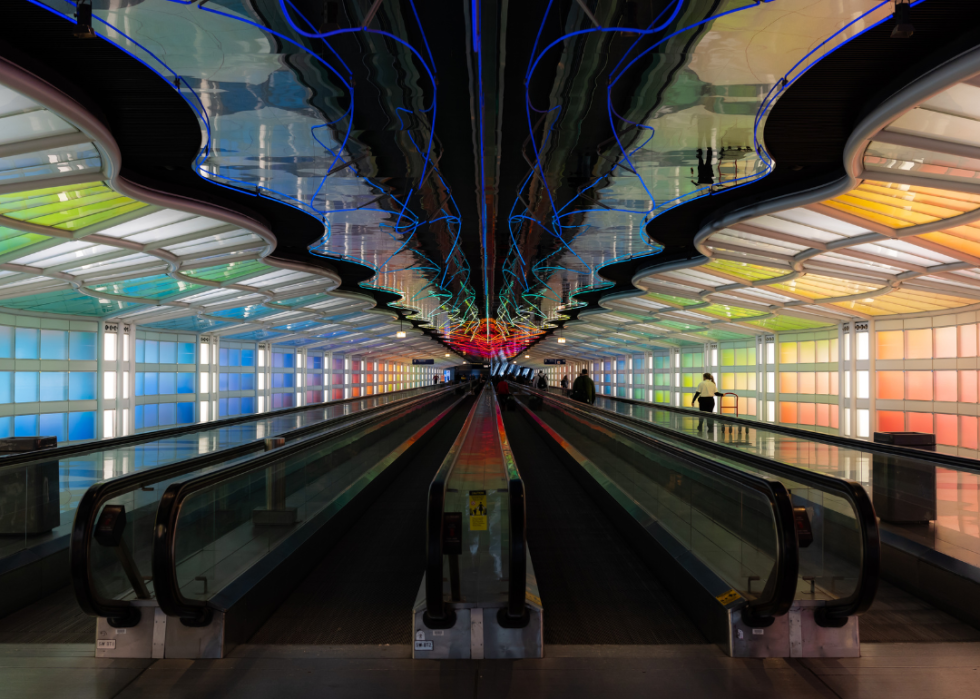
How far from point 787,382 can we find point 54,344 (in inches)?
1120

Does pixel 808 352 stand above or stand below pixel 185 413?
above

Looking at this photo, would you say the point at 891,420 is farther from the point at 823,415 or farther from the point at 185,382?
the point at 185,382

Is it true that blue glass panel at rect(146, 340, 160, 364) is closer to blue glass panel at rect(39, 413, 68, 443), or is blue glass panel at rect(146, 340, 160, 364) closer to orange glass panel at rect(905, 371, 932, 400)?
blue glass panel at rect(39, 413, 68, 443)

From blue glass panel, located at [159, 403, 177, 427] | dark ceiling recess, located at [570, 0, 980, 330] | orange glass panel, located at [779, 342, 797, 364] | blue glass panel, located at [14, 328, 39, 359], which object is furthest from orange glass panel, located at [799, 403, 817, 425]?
blue glass panel, located at [14, 328, 39, 359]

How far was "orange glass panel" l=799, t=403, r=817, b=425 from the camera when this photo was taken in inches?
973

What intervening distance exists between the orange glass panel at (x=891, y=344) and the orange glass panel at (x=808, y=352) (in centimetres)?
381

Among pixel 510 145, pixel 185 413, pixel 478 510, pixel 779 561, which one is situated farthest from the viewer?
pixel 185 413

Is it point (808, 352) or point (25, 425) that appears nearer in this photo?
point (25, 425)

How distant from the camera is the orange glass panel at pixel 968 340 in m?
17.6

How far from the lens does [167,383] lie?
26.6m

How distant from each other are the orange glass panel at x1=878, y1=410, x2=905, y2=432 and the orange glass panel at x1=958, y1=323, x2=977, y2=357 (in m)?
2.97

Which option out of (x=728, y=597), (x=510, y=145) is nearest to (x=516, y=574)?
(x=728, y=597)

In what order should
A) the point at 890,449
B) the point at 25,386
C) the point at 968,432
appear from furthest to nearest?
the point at 25,386 < the point at 968,432 < the point at 890,449

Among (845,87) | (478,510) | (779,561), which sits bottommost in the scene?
(779,561)
